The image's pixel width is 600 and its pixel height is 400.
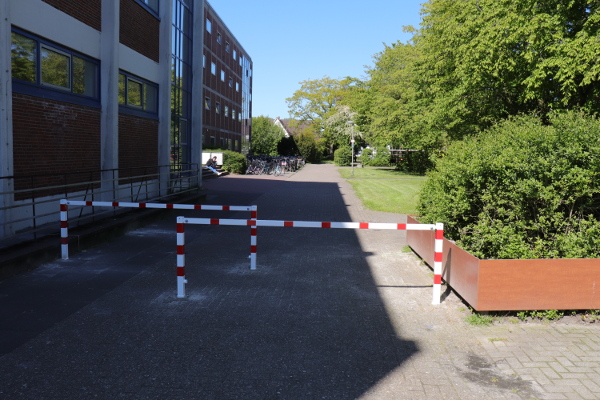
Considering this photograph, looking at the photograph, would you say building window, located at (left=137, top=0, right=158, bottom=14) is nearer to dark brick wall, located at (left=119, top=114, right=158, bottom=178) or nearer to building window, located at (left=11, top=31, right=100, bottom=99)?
dark brick wall, located at (left=119, top=114, right=158, bottom=178)

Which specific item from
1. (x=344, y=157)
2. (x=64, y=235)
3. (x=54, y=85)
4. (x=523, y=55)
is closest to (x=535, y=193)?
(x=64, y=235)

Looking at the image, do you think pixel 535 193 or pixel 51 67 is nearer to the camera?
pixel 535 193

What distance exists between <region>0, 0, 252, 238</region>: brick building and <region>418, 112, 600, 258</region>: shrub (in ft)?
20.8

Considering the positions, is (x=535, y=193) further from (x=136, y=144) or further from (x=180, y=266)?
(x=136, y=144)

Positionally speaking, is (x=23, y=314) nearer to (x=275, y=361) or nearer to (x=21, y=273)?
(x=21, y=273)

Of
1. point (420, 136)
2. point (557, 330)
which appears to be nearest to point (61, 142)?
point (557, 330)

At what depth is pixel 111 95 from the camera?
41.8ft

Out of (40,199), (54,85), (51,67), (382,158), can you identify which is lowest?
(40,199)

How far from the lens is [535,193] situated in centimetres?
621

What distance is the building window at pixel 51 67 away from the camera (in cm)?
952

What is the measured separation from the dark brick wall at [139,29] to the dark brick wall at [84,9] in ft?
4.55

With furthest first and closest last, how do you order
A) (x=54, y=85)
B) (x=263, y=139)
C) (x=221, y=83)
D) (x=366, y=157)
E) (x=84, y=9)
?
(x=263, y=139) → (x=366, y=157) → (x=221, y=83) → (x=84, y=9) → (x=54, y=85)

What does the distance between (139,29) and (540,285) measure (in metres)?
13.4

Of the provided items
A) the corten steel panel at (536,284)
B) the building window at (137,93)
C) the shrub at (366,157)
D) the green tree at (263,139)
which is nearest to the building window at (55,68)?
the building window at (137,93)
